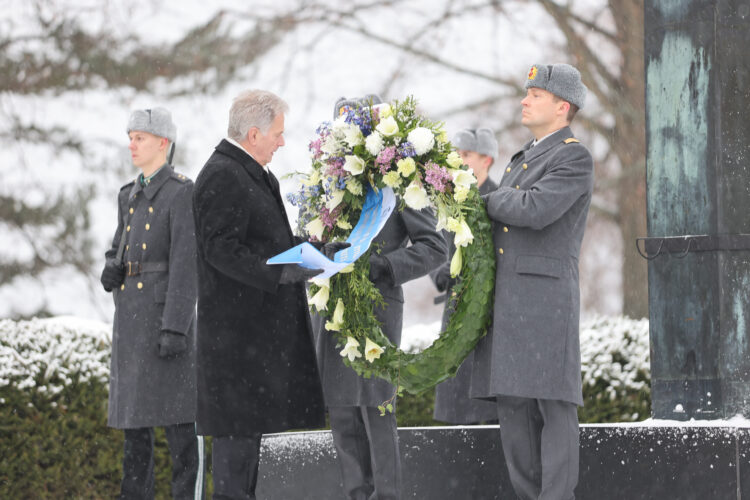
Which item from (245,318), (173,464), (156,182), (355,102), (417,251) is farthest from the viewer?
(156,182)

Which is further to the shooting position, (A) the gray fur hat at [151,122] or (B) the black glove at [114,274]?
(A) the gray fur hat at [151,122]

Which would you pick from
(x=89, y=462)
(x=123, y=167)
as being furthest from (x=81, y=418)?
(x=123, y=167)

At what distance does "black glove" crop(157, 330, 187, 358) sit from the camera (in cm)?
591

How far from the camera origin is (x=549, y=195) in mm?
4969

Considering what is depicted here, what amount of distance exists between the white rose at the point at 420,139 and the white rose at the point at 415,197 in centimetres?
14

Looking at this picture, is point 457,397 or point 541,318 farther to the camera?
point 457,397

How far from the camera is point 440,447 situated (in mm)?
5809

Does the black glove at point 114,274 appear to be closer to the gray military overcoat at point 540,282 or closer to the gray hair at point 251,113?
the gray hair at point 251,113

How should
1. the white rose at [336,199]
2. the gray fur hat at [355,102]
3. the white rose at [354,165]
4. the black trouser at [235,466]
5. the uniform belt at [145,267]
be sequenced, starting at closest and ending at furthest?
1. the black trouser at [235,466]
2. the white rose at [354,165]
3. the white rose at [336,199]
4. the gray fur hat at [355,102]
5. the uniform belt at [145,267]

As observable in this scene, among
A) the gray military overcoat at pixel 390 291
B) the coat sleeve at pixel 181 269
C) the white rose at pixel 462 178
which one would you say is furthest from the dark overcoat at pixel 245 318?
the coat sleeve at pixel 181 269

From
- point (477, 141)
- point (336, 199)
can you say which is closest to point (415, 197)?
point (336, 199)

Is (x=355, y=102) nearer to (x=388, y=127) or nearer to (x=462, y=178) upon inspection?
(x=388, y=127)

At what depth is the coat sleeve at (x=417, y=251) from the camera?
538 centimetres

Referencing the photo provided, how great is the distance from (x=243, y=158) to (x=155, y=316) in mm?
1446
